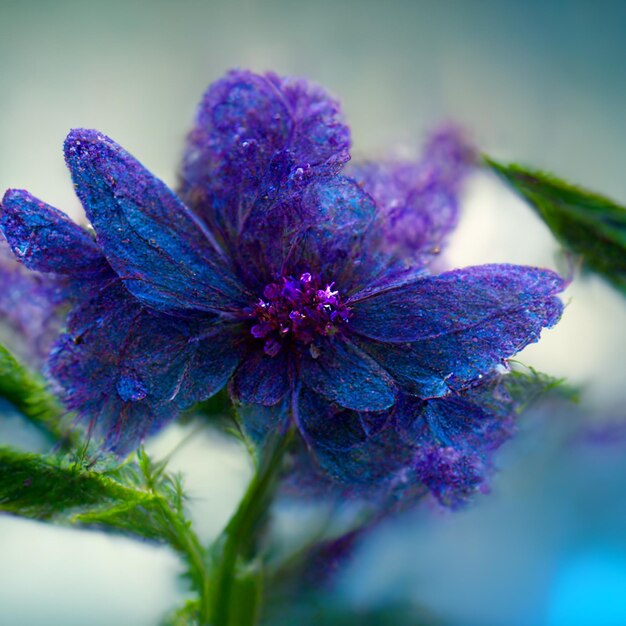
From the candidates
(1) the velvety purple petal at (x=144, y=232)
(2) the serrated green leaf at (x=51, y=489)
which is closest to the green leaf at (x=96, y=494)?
(2) the serrated green leaf at (x=51, y=489)

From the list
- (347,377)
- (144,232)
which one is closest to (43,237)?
(144,232)

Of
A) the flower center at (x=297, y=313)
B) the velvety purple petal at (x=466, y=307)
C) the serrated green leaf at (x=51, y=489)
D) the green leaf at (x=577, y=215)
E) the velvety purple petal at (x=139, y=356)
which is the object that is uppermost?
the green leaf at (x=577, y=215)

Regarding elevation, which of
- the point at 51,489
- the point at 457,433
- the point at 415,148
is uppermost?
the point at 415,148

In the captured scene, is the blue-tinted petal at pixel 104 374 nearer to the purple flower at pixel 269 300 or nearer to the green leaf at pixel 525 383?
the purple flower at pixel 269 300

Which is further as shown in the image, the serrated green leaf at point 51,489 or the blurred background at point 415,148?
the blurred background at point 415,148

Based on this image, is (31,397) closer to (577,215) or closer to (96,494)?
(96,494)

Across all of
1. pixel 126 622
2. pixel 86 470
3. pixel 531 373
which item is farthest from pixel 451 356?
pixel 126 622

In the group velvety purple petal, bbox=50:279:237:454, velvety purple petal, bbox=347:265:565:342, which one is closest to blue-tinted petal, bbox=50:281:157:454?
velvety purple petal, bbox=50:279:237:454
